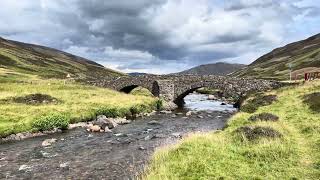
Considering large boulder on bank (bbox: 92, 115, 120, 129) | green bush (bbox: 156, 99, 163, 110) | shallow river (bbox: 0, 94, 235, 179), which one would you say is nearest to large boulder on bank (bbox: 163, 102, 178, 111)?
green bush (bbox: 156, 99, 163, 110)

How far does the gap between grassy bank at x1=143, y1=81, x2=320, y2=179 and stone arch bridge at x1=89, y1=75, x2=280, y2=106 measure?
5073 centimetres

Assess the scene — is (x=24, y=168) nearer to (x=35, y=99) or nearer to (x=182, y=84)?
(x=35, y=99)

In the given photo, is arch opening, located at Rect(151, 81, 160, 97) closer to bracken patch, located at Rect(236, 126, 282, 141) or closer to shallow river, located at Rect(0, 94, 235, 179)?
shallow river, located at Rect(0, 94, 235, 179)

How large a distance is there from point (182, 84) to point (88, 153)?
56.1m

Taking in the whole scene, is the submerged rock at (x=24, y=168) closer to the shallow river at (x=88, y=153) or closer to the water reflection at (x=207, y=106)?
the shallow river at (x=88, y=153)

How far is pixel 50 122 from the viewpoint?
47406mm

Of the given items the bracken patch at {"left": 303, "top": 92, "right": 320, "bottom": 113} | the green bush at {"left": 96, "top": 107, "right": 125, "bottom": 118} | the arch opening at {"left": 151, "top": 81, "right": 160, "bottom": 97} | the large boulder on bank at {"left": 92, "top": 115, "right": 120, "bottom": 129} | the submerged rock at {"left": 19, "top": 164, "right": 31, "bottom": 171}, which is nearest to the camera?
the submerged rock at {"left": 19, "top": 164, "right": 31, "bottom": 171}

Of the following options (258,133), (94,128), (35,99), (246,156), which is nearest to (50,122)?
(94,128)

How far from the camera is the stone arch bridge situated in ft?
267

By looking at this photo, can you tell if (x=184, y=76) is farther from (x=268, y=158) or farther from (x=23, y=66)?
(x=23, y=66)

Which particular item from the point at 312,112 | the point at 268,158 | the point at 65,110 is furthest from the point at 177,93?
the point at 268,158

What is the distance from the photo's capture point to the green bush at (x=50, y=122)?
4619 centimetres

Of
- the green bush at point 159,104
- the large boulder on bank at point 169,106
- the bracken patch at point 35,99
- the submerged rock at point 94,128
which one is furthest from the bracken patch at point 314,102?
the bracken patch at point 35,99

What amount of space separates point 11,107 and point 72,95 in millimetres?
19001
